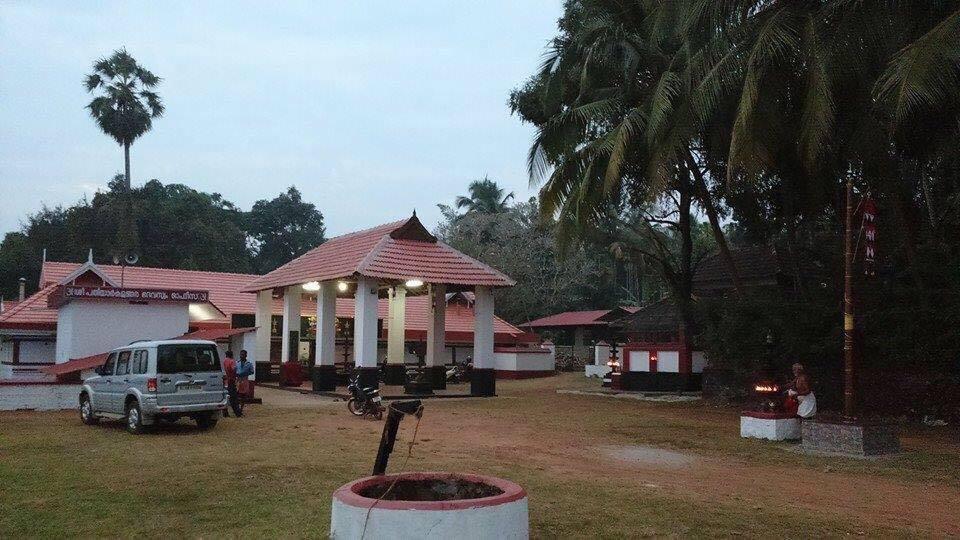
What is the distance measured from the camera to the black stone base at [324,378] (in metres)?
21.9

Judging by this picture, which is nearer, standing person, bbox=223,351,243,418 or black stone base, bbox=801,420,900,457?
black stone base, bbox=801,420,900,457

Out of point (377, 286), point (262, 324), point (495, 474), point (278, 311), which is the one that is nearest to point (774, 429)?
point (495, 474)

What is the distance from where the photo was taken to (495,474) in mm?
9641

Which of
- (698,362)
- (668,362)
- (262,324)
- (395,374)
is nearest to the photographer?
(698,362)

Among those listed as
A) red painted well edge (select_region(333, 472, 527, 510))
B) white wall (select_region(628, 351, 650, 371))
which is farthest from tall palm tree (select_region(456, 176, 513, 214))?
red painted well edge (select_region(333, 472, 527, 510))

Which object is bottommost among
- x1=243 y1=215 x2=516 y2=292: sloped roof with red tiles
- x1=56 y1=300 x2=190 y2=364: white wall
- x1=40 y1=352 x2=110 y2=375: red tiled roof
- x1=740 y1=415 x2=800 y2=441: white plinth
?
x1=740 y1=415 x2=800 y2=441: white plinth

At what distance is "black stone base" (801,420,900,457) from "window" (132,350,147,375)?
11.6m

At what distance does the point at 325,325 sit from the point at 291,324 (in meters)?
3.46

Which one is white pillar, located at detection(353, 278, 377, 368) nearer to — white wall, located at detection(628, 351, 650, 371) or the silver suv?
the silver suv

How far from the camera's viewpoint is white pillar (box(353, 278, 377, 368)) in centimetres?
→ 1992

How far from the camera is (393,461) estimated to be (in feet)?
34.7

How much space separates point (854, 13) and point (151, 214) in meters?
42.9

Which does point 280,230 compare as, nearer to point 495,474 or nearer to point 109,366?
point 109,366

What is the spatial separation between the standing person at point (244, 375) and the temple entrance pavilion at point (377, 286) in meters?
3.09
